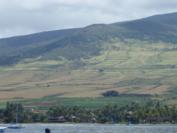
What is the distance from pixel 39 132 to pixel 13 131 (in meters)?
9.36

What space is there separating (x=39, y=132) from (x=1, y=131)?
1532 centimetres

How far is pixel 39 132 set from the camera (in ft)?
433

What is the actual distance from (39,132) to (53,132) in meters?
5.99

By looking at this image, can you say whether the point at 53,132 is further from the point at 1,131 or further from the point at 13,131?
the point at 1,131

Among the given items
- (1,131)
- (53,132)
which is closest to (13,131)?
(53,132)

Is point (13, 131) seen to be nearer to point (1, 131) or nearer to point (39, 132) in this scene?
point (39, 132)

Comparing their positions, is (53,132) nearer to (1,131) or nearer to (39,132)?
(39,132)

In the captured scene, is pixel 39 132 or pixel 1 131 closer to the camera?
pixel 1 131

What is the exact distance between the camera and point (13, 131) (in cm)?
13938

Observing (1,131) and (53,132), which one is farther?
(53,132)

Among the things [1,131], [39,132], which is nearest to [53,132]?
[39,132]

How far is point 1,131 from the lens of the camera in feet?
386

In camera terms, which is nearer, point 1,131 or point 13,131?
point 1,131

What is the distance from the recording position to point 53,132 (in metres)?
137
